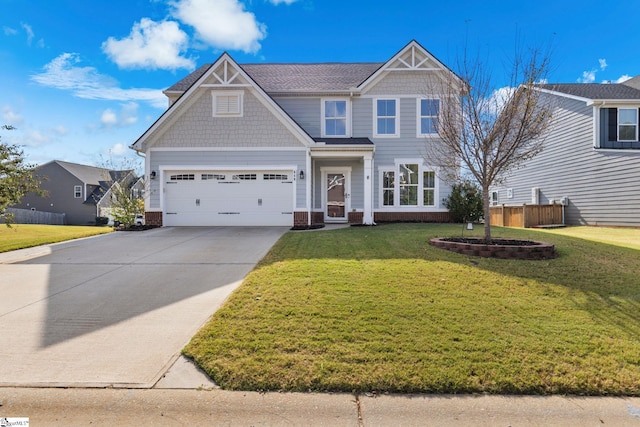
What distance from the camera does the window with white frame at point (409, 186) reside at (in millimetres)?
16328

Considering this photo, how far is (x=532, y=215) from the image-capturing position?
17.8 m

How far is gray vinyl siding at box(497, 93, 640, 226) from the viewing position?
52.0ft

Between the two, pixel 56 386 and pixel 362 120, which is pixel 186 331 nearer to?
pixel 56 386

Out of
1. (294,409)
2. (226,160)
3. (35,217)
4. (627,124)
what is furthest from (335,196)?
(35,217)

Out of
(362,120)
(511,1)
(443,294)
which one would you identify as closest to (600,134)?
(511,1)

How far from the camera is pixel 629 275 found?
6359 mm

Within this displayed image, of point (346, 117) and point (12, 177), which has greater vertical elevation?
point (346, 117)

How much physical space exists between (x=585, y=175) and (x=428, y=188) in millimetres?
8528

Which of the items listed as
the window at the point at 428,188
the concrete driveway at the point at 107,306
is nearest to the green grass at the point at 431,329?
the concrete driveway at the point at 107,306

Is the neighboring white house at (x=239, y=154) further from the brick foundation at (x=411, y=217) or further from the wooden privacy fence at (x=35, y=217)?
the wooden privacy fence at (x=35, y=217)

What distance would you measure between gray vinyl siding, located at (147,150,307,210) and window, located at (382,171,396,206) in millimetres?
4103

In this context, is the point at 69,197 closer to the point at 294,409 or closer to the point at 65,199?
the point at 65,199

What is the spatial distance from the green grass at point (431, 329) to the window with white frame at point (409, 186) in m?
9.37

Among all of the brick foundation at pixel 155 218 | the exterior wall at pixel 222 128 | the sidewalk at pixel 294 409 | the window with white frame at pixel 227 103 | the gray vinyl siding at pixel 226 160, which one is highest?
the window with white frame at pixel 227 103
